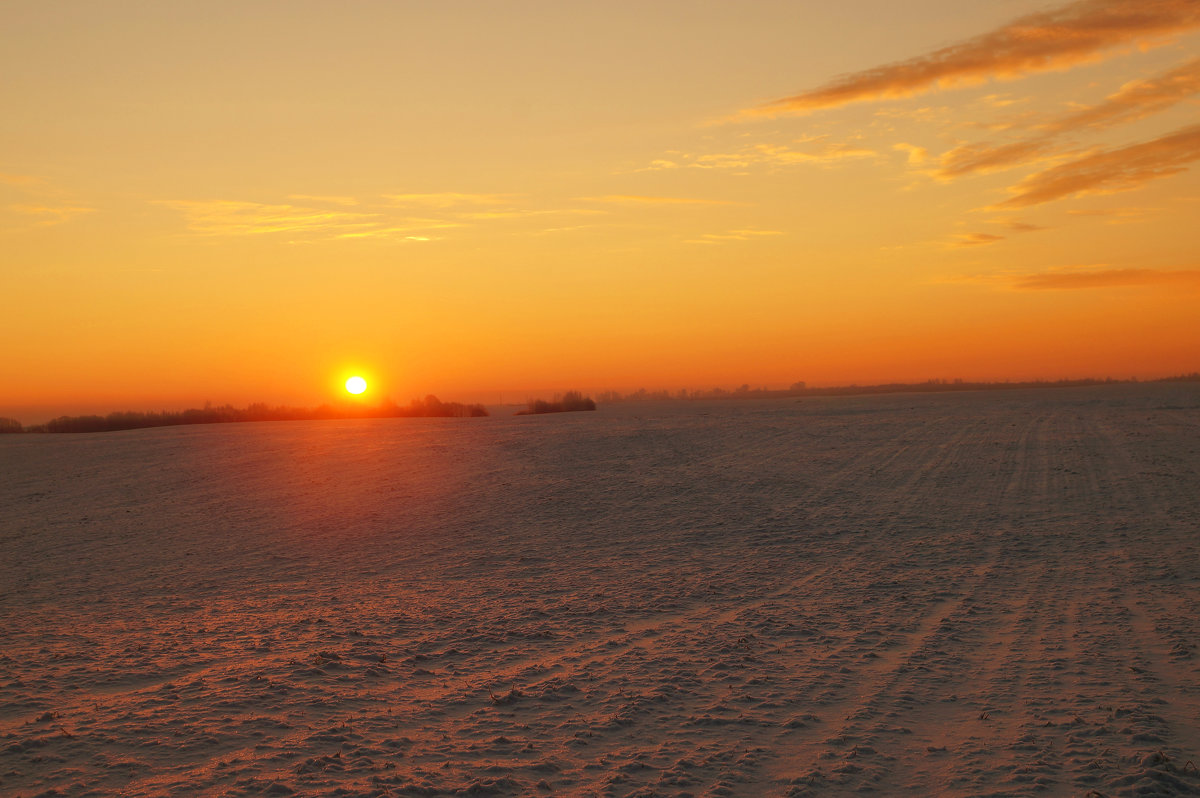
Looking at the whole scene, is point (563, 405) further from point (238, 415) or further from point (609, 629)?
point (609, 629)

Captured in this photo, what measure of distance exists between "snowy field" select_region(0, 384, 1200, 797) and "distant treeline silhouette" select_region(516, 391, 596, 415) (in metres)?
16.3

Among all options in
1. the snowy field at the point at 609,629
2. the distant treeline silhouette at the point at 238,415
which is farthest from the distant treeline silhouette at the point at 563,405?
the snowy field at the point at 609,629

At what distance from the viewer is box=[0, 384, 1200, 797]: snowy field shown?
4.23 meters

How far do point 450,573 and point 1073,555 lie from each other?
618 centimetres

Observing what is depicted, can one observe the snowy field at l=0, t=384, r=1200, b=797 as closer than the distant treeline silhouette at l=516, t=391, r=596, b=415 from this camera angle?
Yes

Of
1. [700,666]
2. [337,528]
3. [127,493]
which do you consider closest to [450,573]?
[337,528]

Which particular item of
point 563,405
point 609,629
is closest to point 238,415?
point 563,405

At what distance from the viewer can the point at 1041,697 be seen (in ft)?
16.4

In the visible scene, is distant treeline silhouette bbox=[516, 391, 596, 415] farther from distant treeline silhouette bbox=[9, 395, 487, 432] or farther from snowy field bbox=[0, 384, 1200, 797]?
snowy field bbox=[0, 384, 1200, 797]

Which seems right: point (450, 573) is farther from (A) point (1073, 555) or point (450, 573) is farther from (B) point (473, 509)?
(A) point (1073, 555)

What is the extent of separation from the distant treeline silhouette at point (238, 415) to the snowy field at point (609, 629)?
12609 mm

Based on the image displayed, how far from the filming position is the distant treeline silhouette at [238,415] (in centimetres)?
2617

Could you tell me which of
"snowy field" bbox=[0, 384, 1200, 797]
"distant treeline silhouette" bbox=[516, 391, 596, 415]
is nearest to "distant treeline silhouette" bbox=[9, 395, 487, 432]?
"distant treeline silhouette" bbox=[516, 391, 596, 415]

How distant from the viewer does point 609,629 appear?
661 cm
